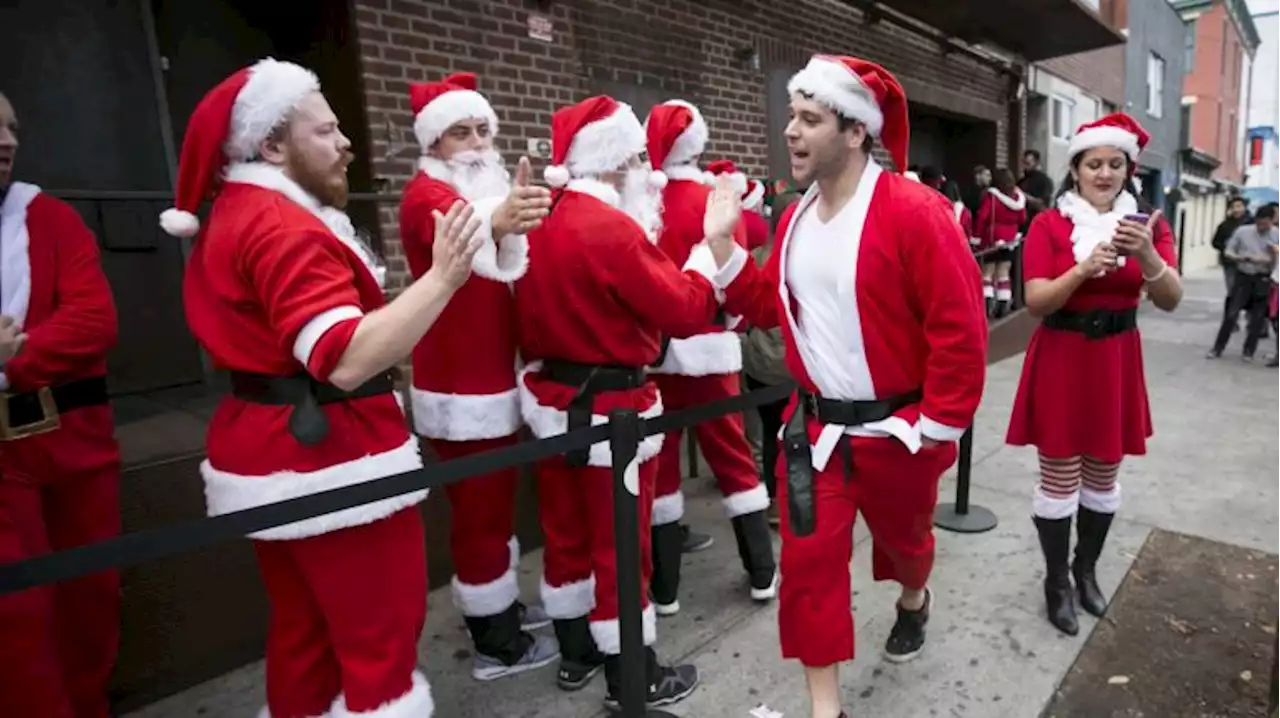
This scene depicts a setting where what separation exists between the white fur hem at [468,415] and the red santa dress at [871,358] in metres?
1.00

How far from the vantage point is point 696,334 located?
3262 millimetres

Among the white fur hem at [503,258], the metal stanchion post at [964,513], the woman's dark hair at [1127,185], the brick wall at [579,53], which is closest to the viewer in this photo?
the white fur hem at [503,258]

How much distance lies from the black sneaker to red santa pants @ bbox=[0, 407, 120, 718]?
2.57m

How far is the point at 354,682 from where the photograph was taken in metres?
1.84

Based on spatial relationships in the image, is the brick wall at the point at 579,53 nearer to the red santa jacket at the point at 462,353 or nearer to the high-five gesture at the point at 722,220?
the red santa jacket at the point at 462,353

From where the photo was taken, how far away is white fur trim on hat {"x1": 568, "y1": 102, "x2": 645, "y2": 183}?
8.45ft

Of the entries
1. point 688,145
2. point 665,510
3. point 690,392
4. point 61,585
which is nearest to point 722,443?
point 690,392

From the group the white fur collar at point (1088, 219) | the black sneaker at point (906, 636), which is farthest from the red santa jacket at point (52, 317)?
the white fur collar at point (1088, 219)

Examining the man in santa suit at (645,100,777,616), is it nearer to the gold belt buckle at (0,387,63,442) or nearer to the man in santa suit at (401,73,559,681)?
the man in santa suit at (401,73,559,681)

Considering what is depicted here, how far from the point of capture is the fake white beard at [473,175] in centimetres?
279

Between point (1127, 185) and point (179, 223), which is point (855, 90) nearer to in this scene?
point (1127, 185)

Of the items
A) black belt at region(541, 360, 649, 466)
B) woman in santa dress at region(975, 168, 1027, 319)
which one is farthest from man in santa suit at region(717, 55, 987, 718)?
woman in santa dress at region(975, 168, 1027, 319)

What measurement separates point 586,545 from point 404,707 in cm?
100

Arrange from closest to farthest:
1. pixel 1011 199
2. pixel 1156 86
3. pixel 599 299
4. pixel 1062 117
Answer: pixel 599 299 < pixel 1011 199 < pixel 1062 117 < pixel 1156 86
